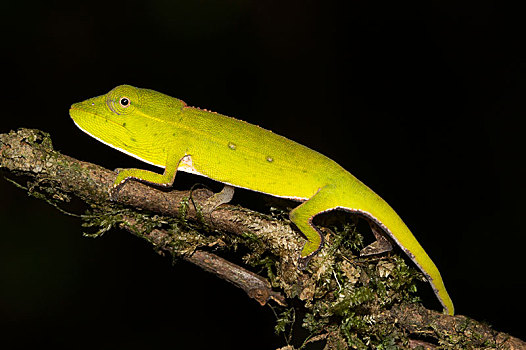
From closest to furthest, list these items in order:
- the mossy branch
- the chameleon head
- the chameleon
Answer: the mossy branch < the chameleon < the chameleon head

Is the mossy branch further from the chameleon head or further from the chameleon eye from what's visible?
the chameleon eye

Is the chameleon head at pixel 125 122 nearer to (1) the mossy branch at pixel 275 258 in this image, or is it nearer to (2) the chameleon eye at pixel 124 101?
(2) the chameleon eye at pixel 124 101

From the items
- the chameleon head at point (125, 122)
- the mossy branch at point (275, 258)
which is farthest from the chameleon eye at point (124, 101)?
the mossy branch at point (275, 258)

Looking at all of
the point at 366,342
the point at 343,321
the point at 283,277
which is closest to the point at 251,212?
the point at 283,277

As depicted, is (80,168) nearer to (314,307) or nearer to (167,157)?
(167,157)

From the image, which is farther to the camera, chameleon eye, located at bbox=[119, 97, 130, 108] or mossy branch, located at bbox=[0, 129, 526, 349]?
chameleon eye, located at bbox=[119, 97, 130, 108]

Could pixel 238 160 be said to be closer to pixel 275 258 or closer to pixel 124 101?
pixel 275 258

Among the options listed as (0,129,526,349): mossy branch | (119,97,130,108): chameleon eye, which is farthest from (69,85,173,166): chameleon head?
(0,129,526,349): mossy branch
